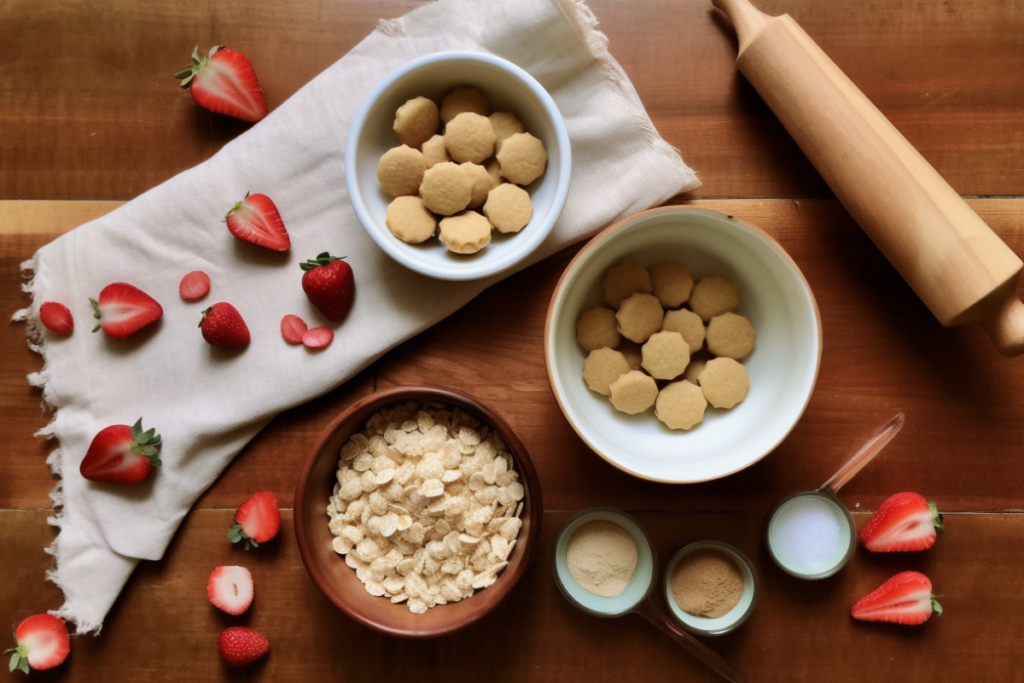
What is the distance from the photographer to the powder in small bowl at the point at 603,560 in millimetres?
1034

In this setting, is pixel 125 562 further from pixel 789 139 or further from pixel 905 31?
pixel 905 31

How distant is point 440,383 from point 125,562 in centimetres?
55

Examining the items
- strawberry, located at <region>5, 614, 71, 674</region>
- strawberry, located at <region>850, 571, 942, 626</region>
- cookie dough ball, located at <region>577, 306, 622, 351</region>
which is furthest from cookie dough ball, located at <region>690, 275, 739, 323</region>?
strawberry, located at <region>5, 614, 71, 674</region>

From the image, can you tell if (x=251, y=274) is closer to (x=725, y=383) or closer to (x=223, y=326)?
(x=223, y=326)

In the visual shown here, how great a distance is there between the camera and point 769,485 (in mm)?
1098

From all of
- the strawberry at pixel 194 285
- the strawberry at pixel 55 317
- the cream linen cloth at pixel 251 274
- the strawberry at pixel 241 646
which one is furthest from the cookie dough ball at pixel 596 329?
the strawberry at pixel 55 317

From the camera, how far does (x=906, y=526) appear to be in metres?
1.07

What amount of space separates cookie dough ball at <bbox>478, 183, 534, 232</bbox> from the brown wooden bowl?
0.81 feet

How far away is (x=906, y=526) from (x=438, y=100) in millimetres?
939

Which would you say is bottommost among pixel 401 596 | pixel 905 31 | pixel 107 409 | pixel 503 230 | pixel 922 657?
pixel 922 657

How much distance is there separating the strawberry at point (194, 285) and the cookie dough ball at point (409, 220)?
0.30 m

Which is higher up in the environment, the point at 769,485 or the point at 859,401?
the point at 859,401

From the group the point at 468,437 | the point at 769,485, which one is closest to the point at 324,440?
the point at 468,437

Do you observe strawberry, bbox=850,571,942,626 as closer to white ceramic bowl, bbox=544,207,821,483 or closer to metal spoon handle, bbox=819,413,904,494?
metal spoon handle, bbox=819,413,904,494
